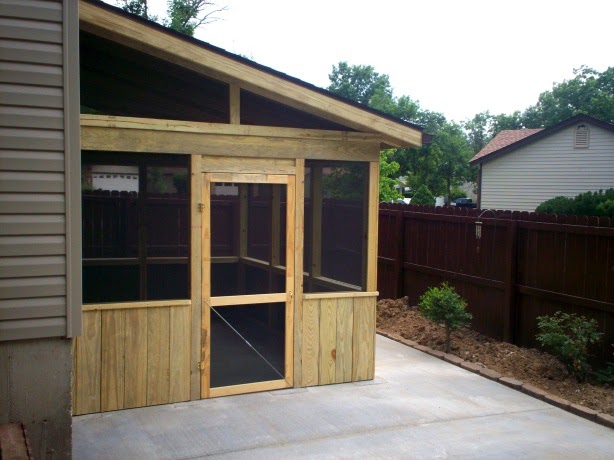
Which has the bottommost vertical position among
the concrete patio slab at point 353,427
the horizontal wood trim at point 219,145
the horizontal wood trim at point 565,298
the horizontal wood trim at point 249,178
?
the concrete patio slab at point 353,427

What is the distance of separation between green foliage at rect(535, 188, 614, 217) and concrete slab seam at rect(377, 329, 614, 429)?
7.81m

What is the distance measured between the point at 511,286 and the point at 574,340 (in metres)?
1.46

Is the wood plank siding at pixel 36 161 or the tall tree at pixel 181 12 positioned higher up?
the tall tree at pixel 181 12

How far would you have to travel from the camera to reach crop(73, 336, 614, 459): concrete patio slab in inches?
191

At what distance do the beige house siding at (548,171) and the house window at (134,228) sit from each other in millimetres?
20104

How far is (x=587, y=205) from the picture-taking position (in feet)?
52.2

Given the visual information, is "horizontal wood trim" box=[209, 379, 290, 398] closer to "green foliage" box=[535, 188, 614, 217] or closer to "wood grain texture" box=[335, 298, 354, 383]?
"wood grain texture" box=[335, 298, 354, 383]

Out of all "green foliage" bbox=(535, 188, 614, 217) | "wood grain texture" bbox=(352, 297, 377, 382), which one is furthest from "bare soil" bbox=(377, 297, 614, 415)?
"green foliage" bbox=(535, 188, 614, 217)

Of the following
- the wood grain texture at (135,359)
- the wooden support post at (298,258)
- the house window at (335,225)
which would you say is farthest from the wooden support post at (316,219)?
the wood grain texture at (135,359)

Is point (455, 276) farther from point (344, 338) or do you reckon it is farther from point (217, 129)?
point (217, 129)

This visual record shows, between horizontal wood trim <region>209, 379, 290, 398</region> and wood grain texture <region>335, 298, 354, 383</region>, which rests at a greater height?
wood grain texture <region>335, 298, 354, 383</region>

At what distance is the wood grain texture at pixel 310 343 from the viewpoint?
634cm

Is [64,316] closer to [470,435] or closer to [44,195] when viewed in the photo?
[44,195]

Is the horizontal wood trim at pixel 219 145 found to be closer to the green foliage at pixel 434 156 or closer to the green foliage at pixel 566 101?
the green foliage at pixel 434 156
